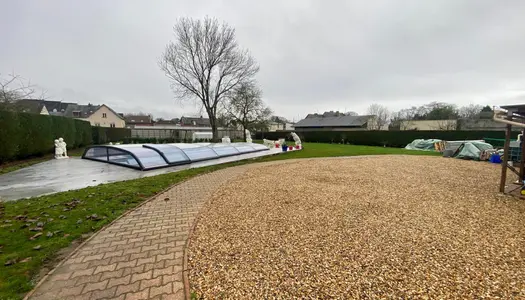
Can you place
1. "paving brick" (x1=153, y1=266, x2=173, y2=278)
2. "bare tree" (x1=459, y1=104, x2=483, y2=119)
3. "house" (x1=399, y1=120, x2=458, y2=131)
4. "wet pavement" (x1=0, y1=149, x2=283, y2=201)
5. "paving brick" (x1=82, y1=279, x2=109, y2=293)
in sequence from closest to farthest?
"paving brick" (x1=82, y1=279, x2=109, y2=293) → "paving brick" (x1=153, y1=266, x2=173, y2=278) → "wet pavement" (x1=0, y1=149, x2=283, y2=201) → "house" (x1=399, y1=120, x2=458, y2=131) → "bare tree" (x1=459, y1=104, x2=483, y2=119)

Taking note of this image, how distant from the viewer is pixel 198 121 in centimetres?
6706

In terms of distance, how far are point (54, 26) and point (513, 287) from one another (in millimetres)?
15209

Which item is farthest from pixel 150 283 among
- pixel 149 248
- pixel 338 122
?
pixel 338 122

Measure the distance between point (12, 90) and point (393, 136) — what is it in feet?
96.7

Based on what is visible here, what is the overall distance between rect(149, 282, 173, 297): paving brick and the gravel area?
21 cm

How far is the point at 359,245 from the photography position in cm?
284

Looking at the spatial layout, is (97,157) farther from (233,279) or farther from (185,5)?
(233,279)

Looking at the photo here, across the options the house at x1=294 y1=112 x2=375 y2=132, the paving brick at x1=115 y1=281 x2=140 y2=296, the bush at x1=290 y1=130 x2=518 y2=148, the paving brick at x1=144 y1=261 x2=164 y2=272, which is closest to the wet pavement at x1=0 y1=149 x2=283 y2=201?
the paving brick at x1=144 y1=261 x2=164 y2=272

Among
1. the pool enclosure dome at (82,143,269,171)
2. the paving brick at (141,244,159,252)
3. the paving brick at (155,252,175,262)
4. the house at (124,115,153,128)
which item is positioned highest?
the house at (124,115,153,128)

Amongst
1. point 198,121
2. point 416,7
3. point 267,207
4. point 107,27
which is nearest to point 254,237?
point 267,207

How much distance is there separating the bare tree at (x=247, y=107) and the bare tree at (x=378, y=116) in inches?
1072

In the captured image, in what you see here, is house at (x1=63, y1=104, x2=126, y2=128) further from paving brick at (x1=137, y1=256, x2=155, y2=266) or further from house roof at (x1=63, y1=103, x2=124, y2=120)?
paving brick at (x1=137, y1=256, x2=155, y2=266)

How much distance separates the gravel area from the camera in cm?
207

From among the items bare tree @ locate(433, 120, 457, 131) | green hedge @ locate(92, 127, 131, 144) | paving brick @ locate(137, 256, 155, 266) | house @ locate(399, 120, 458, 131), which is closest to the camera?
paving brick @ locate(137, 256, 155, 266)
